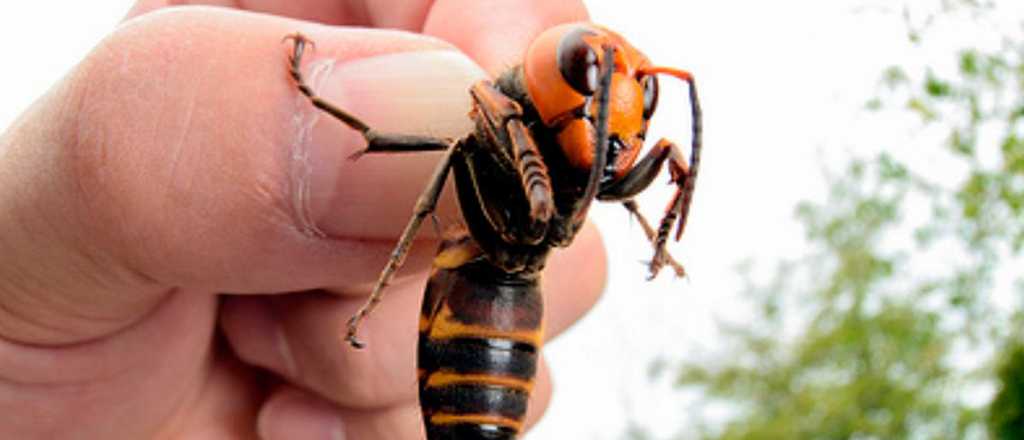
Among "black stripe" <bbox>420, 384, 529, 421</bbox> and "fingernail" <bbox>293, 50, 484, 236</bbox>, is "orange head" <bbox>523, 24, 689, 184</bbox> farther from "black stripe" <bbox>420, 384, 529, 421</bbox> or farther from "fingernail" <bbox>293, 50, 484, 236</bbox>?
"black stripe" <bbox>420, 384, 529, 421</bbox>

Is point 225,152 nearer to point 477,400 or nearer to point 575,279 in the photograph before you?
point 477,400

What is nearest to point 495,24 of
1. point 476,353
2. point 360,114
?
point 360,114

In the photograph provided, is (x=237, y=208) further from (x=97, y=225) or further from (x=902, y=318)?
(x=902, y=318)

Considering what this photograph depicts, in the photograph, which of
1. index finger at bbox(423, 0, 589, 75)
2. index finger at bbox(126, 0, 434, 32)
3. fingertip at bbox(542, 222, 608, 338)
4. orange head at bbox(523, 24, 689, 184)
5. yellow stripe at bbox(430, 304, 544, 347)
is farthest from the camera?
fingertip at bbox(542, 222, 608, 338)

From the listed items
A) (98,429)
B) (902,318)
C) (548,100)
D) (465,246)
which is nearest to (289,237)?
(465,246)

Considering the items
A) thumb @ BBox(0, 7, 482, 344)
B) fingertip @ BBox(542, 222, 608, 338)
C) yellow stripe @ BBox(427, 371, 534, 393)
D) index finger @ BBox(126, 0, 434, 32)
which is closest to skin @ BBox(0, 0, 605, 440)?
thumb @ BBox(0, 7, 482, 344)
